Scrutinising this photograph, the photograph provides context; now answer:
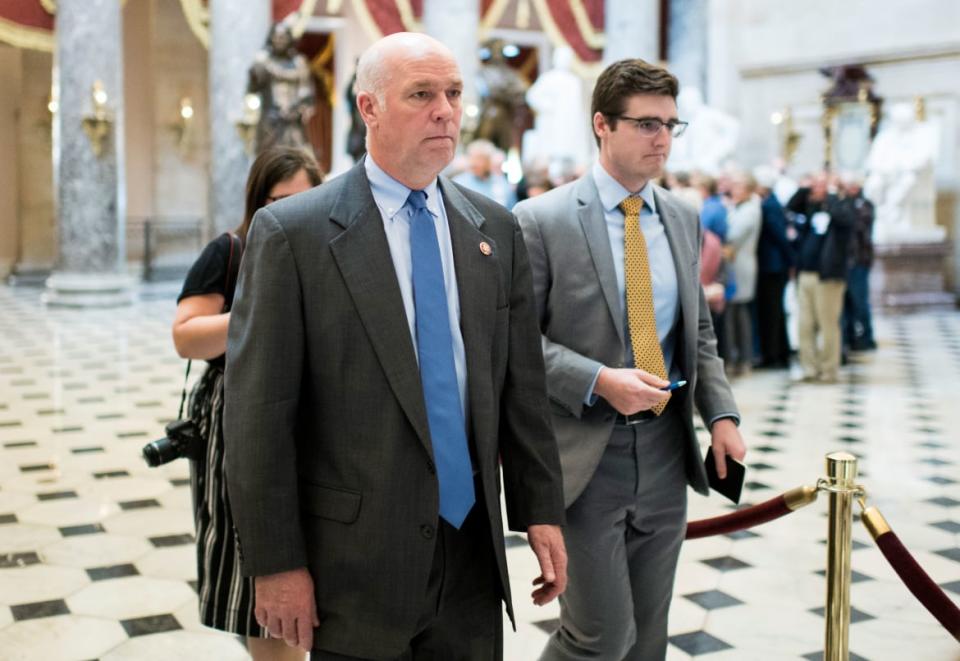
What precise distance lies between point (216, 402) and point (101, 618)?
5.52 ft

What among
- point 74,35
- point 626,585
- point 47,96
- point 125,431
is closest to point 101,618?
point 626,585

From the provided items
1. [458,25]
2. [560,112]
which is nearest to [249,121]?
[458,25]

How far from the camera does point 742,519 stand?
3320 millimetres

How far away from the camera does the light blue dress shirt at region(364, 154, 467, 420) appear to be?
2018mm

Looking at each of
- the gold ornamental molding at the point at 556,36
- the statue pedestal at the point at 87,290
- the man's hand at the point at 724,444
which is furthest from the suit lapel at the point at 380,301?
the gold ornamental molding at the point at 556,36

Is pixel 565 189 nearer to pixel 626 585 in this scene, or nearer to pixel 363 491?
pixel 626 585

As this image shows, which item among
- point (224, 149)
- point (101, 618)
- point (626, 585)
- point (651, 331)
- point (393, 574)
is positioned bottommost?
point (101, 618)

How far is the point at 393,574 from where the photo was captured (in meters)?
1.94

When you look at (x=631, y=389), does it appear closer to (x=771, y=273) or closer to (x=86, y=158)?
(x=771, y=273)

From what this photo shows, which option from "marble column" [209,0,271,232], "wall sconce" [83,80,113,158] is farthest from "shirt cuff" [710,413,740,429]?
"marble column" [209,0,271,232]

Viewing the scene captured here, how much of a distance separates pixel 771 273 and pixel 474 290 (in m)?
8.66

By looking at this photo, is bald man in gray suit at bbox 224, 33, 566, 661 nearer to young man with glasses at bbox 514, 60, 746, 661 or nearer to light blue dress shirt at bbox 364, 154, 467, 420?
light blue dress shirt at bbox 364, 154, 467, 420

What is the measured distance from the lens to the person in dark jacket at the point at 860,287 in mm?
11555

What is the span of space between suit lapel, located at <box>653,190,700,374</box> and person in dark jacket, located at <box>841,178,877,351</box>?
345 inches
